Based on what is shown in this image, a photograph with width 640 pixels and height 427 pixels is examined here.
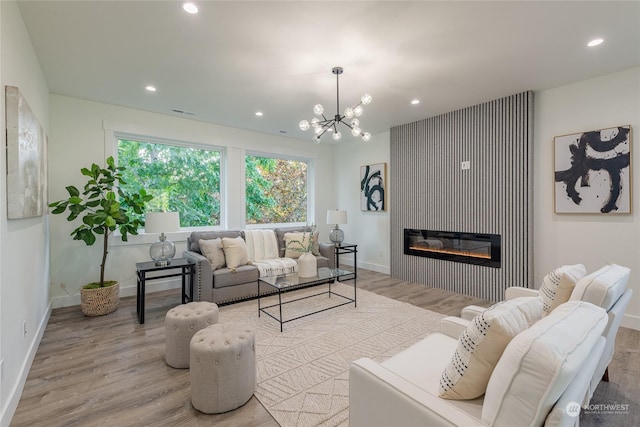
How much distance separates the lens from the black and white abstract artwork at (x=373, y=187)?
5.54m

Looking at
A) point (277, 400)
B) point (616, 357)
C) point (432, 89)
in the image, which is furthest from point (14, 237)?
point (616, 357)

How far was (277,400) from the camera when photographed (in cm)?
195

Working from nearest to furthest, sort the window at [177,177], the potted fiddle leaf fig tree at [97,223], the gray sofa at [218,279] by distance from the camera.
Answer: the potted fiddle leaf fig tree at [97,223] → the gray sofa at [218,279] → the window at [177,177]

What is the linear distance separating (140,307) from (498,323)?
11.4 ft

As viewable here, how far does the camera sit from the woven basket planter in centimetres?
335

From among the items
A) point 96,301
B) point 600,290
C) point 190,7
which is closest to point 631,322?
point 600,290

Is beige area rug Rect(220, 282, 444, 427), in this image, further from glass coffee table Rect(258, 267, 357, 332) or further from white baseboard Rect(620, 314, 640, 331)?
white baseboard Rect(620, 314, 640, 331)

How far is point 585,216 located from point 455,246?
155 cm

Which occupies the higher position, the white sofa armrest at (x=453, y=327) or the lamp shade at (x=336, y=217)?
the lamp shade at (x=336, y=217)

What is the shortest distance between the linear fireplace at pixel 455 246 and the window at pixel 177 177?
349cm

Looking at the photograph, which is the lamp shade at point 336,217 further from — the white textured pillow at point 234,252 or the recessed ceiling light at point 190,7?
the recessed ceiling light at point 190,7

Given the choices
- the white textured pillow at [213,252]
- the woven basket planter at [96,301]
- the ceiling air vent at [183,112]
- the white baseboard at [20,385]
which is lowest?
the white baseboard at [20,385]

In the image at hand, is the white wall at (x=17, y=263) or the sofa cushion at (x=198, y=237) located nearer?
the white wall at (x=17, y=263)

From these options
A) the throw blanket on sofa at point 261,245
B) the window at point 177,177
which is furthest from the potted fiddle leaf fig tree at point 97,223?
the throw blanket on sofa at point 261,245
